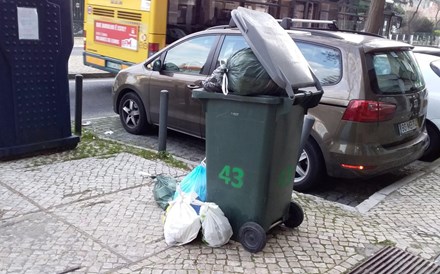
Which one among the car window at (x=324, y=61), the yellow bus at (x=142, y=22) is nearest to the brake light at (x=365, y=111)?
the car window at (x=324, y=61)

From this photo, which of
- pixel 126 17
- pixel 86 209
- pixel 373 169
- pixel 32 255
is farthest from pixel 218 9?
pixel 32 255

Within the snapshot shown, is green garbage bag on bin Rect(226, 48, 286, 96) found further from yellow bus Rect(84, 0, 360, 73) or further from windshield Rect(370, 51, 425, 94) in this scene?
yellow bus Rect(84, 0, 360, 73)

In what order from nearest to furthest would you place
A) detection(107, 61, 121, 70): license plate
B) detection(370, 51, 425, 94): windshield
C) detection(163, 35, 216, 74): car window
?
detection(370, 51, 425, 94): windshield → detection(163, 35, 216, 74): car window → detection(107, 61, 121, 70): license plate

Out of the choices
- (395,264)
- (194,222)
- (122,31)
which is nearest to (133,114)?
(194,222)

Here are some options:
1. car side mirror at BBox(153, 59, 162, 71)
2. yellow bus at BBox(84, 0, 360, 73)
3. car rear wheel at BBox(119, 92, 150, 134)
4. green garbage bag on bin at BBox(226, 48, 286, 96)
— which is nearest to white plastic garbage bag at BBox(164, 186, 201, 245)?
green garbage bag on bin at BBox(226, 48, 286, 96)

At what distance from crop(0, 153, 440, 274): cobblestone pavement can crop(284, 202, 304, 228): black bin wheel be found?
71mm

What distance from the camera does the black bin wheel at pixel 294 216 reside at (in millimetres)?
3953

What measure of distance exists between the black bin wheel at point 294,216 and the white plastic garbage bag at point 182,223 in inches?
32.8

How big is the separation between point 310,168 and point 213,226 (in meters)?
1.95

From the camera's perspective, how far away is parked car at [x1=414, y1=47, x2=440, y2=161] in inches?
262

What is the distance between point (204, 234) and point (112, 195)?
4.29ft

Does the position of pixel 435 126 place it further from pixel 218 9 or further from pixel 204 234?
pixel 218 9

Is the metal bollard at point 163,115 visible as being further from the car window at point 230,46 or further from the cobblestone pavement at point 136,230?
the car window at point 230,46

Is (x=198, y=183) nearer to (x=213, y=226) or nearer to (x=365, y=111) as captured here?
(x=213, y=226)
